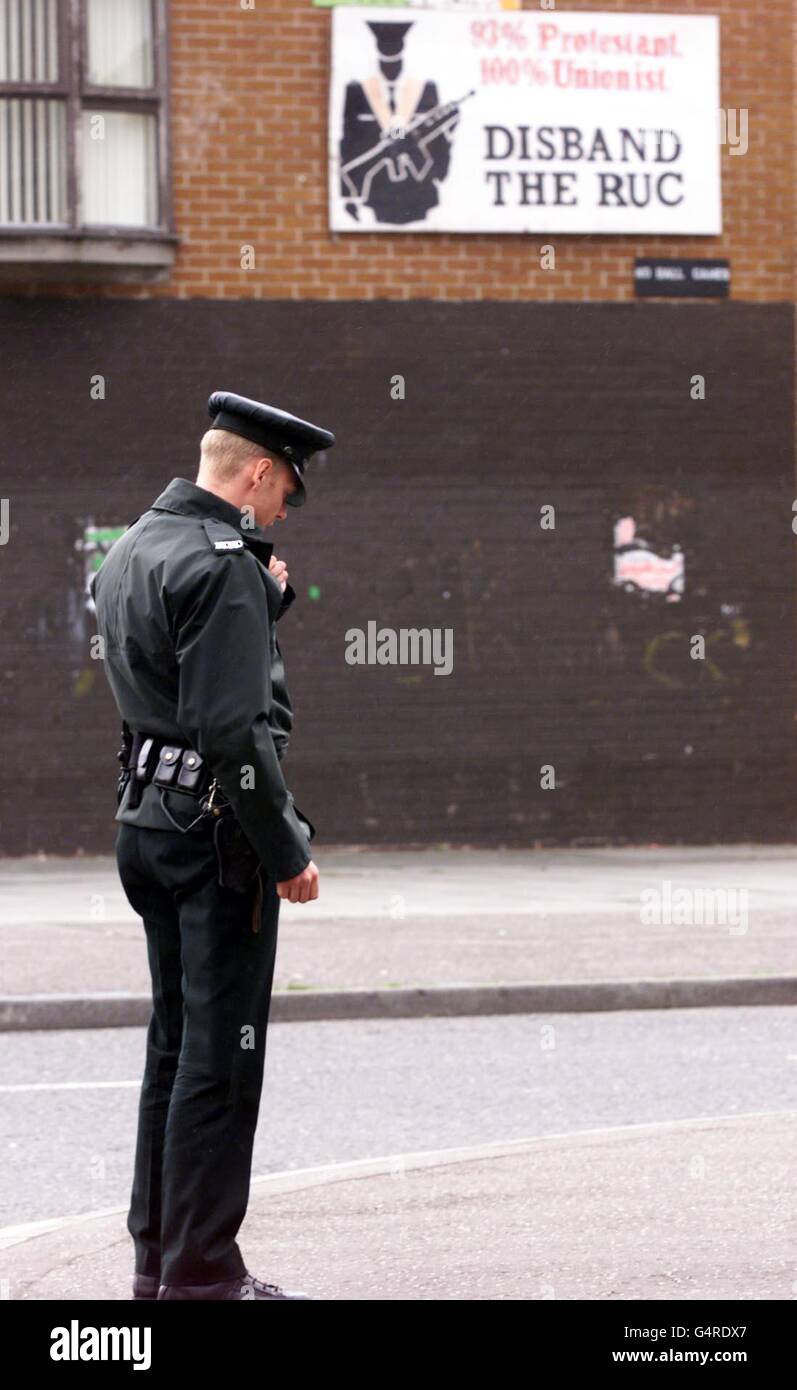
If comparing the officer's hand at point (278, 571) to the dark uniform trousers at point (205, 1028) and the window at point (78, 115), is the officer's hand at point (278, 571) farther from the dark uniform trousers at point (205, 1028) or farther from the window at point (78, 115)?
the window at point (78, 115)

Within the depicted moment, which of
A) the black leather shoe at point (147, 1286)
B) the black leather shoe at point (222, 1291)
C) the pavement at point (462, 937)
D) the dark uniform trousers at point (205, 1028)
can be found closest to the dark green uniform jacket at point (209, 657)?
the dark uniform trousers at point (205, 1028)

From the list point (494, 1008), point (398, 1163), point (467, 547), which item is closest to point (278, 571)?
point (398, 1163)

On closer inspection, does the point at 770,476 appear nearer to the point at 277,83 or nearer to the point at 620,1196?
the point at 277,83

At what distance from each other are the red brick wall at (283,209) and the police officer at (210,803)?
12.2 metres

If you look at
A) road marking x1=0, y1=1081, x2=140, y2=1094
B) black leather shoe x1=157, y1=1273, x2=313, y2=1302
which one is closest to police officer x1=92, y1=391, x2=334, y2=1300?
black leather shoe x1=157, y1=1273, x2=313, y2=1302

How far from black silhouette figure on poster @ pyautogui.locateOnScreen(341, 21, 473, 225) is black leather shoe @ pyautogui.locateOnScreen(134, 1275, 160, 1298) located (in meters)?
12.9

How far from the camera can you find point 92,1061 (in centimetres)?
938

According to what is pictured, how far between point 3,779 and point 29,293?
3.60 meters

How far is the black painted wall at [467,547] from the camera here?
55.2ft

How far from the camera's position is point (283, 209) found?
17016 millimetres

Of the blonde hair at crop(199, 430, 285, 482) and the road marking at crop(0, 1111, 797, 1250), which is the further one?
the road marking at crop(0, 1111, 797, 1250)

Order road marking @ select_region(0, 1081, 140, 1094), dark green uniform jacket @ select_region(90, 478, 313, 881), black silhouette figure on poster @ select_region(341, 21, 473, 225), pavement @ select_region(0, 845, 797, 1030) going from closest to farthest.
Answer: dark green uniform jacket @ select_region(90, 478, 313, 881) < road marking @ select_region(0, 1081, 140, 1094) < pavement @ select_region(0, 845, 797, 1030) < black silhouette figure on poster @ select_region(341, 21, 473, 225)

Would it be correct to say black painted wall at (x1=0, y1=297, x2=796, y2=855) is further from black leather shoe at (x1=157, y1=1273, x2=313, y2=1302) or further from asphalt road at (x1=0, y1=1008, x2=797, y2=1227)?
black leather shoe at (x1=157, y1=1273, x2=313, y2=1302)

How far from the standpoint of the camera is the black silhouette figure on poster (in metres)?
17.0
